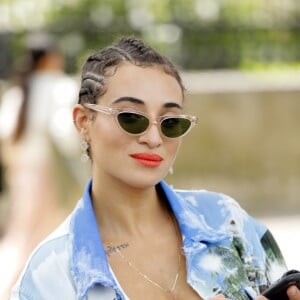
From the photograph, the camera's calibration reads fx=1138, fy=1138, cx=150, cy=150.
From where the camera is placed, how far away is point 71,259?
103 inches

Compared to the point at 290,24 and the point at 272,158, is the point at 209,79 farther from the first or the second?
the point at 290,24

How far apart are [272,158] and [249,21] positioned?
2.87 metres

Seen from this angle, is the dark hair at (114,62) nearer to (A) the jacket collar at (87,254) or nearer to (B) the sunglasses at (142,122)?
(B) the sunglasses at (142,122)

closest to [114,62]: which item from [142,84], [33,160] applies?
[142,84]

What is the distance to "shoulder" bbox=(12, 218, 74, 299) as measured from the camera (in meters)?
2.57

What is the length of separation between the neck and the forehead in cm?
22

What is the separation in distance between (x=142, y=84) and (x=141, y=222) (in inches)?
13.5

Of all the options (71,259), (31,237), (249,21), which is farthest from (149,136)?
(249,21)

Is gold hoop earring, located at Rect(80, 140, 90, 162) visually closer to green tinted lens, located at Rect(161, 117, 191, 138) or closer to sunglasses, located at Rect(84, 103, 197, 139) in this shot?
sunglasses, located at Rect(84, 103, 197, 139)

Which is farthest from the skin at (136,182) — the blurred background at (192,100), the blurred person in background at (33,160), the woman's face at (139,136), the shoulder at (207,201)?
the blurred person in background at (33,160)

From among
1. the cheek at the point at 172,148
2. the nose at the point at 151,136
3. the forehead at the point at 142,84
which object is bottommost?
the cheek at the point at 172,148

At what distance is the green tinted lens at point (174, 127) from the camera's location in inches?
107

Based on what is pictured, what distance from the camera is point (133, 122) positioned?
2.68 metres

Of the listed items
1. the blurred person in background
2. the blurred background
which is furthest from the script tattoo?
the blurred person in background
